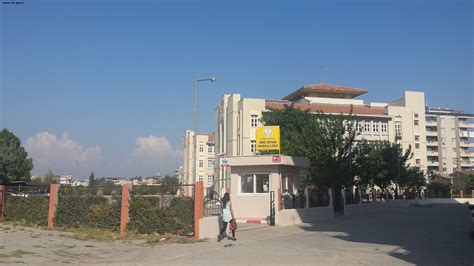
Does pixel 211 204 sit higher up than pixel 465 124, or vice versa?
pixel 465 124

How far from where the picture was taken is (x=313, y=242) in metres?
16.0

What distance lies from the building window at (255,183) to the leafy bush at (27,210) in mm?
9568

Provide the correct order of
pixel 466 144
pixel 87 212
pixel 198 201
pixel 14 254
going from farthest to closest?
pixel 466 144 < pixel 87 212 < pixel 198 201 < pixel 14 254

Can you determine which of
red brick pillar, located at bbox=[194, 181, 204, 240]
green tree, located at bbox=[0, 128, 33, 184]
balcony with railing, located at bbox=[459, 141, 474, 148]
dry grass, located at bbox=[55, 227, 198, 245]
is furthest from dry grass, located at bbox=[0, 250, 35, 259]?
balcony with railing, located at bbox=[459, 141, 474, 148]

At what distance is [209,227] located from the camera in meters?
17.8

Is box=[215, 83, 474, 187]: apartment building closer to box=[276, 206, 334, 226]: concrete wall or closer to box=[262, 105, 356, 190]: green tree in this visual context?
box=[262, 105, 356, 190]: green tree

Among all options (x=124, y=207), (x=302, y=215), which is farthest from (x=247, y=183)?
(x=124, y=207)

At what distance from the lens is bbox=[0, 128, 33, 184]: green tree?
210ft

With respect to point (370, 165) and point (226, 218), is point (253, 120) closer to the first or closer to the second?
point (370, 165)

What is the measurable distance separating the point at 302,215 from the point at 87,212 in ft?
34.9

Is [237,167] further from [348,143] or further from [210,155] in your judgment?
[210,155]

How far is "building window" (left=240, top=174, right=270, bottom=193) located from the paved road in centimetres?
508

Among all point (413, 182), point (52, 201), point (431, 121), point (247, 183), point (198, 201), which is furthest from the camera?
point (431, 121)

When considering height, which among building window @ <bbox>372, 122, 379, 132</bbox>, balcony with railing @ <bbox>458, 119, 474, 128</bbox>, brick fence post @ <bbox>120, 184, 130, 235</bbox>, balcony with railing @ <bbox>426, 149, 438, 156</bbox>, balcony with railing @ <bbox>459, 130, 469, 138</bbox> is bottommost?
brick fence post @ <bbox>120, 184, 130, 235</bbox>
